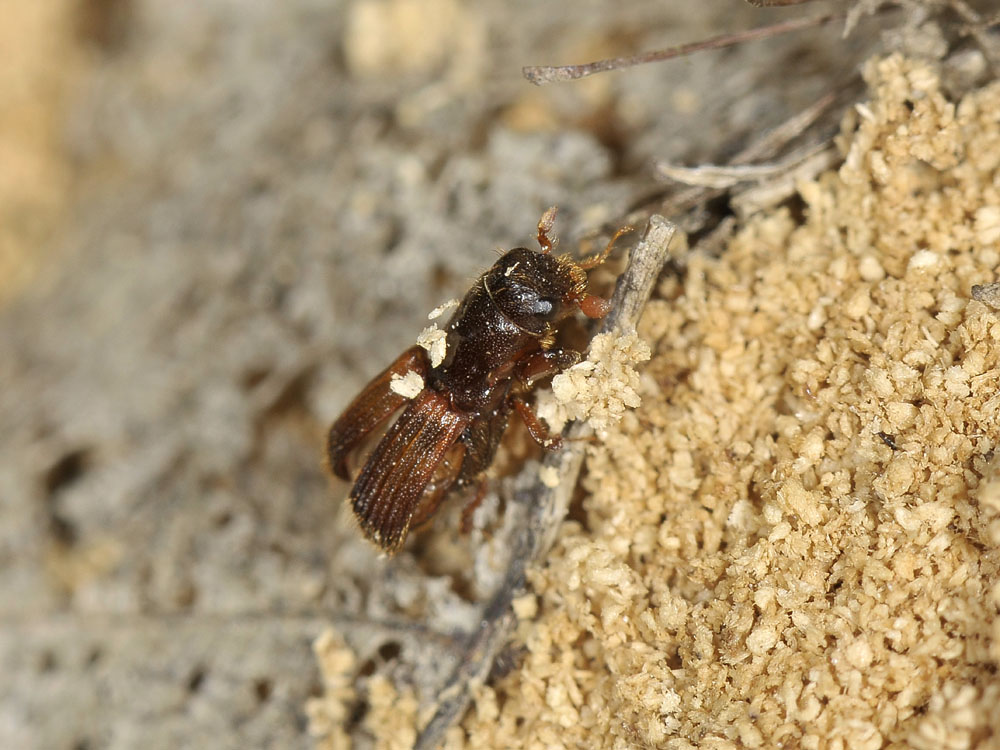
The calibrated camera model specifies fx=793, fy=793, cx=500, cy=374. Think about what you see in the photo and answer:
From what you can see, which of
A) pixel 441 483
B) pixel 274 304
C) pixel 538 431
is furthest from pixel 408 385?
pixel 274 304

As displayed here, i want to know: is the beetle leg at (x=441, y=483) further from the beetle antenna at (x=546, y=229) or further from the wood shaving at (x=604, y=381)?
the beetle antenna at (x=546, y=229)

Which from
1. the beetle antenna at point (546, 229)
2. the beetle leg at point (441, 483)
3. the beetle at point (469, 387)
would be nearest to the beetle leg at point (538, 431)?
the beetle at point (469, 387)

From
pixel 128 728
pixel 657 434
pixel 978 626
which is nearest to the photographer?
pixel 978 626

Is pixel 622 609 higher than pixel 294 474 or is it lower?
lower

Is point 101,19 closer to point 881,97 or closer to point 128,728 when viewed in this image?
point 128,728

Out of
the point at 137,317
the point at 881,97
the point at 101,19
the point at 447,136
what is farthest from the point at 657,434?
the point at 101,19

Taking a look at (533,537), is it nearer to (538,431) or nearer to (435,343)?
(538,431)

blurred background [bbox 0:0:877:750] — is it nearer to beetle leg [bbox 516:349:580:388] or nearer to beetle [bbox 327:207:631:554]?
beetle [bbox 327:207:631:554]
